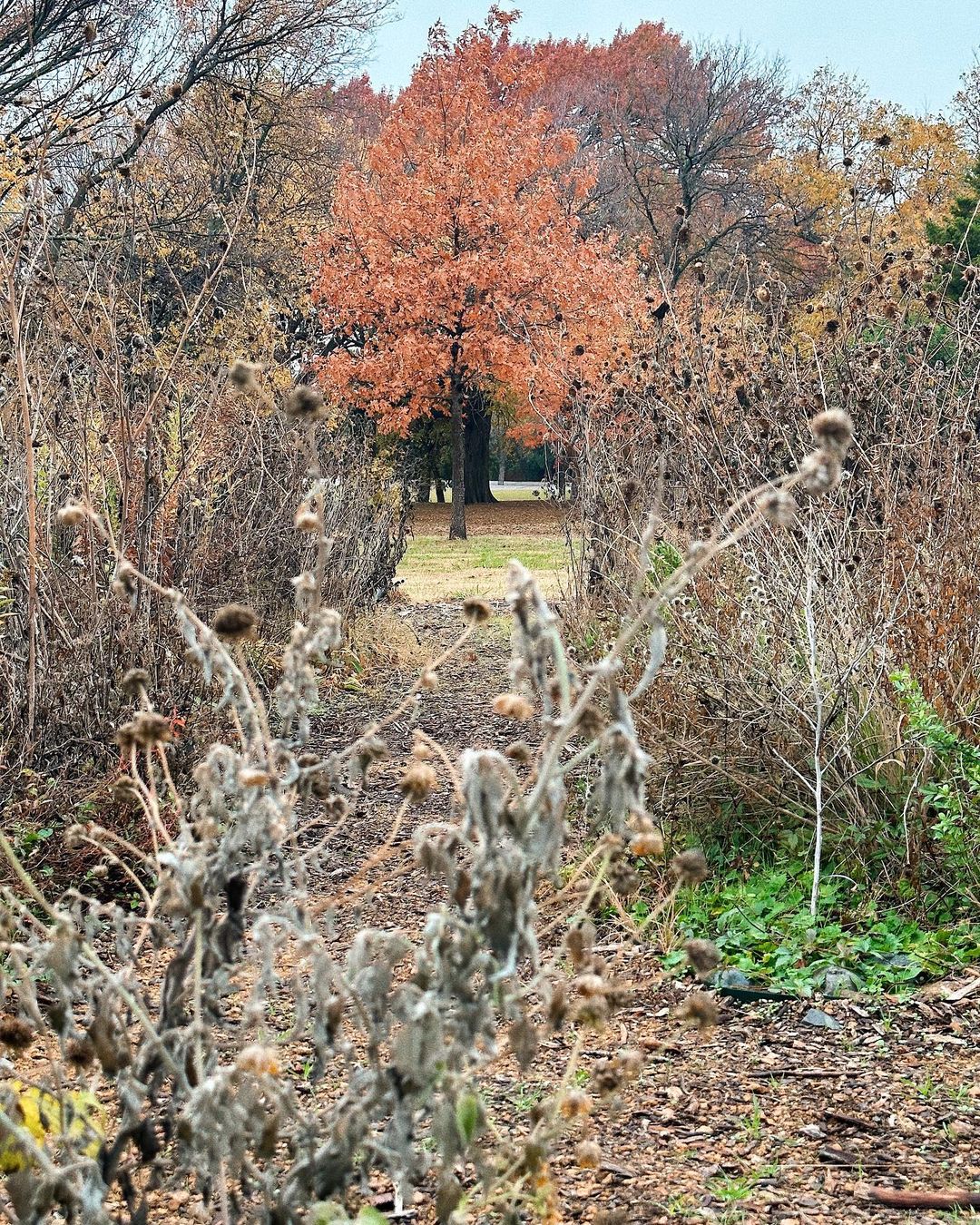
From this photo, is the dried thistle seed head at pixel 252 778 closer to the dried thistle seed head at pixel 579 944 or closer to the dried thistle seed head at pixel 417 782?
the dried thistle seed head at pixel 417 782

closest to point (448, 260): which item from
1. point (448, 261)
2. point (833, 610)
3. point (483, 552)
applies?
point (448, 261)

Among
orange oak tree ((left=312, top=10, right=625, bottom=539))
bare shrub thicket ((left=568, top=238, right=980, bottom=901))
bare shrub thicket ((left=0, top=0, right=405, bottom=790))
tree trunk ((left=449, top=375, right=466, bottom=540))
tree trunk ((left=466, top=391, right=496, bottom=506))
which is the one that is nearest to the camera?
bare shrub thicket ((left=568, top=238, right=980, bottom=901))

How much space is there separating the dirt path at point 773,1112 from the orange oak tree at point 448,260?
626 inches

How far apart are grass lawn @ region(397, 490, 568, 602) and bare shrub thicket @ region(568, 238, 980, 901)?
180 cm

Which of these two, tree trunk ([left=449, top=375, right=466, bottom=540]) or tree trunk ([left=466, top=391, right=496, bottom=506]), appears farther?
tree trunk ([left=466, top=391, right=496, bottom=506])

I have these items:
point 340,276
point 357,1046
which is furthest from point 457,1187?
point 340,276

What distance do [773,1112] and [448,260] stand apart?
17703mm

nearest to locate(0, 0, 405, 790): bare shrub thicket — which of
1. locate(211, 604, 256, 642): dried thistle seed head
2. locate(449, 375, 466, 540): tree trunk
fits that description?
locate(211, 604, 256, 642): dried thistle seed head

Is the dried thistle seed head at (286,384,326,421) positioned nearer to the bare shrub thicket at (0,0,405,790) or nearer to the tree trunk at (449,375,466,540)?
the bare shrub thicket at (0,0,405,790)

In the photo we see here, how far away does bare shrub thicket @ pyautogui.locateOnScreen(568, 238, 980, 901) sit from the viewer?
139 inches

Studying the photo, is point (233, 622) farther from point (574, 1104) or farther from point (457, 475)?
point (457, 475)

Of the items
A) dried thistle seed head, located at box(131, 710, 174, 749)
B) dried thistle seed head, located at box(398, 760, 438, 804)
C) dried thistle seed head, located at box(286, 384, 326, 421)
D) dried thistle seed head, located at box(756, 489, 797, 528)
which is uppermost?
dried thistle seed head, located at box(286, 384, 326, 421)

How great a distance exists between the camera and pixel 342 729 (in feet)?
20.0

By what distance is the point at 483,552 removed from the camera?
57.6ft
